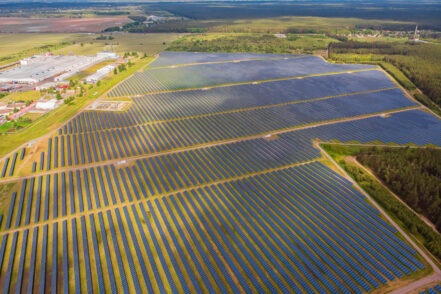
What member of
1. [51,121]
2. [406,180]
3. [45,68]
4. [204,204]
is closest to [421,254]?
[406,180]

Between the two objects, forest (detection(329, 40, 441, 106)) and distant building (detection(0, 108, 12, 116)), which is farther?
forest (detection(329, 40, 441, 106))

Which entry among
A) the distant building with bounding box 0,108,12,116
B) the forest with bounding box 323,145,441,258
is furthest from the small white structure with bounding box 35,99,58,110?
the forest with bounding box 323,145,441,258

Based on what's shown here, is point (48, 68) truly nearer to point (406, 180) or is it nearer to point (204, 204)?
point (204, 204)

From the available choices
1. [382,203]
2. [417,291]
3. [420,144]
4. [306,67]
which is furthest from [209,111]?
[306,67]

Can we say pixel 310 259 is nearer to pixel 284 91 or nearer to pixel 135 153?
pixel 135 153

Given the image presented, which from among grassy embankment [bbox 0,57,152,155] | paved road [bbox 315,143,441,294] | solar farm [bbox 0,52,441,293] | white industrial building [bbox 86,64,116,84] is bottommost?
paved road [bbox 315,143,441,294]

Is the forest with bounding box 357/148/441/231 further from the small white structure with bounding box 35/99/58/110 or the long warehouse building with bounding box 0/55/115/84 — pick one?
the long warehouse building with bounding box 0/55/115/84
